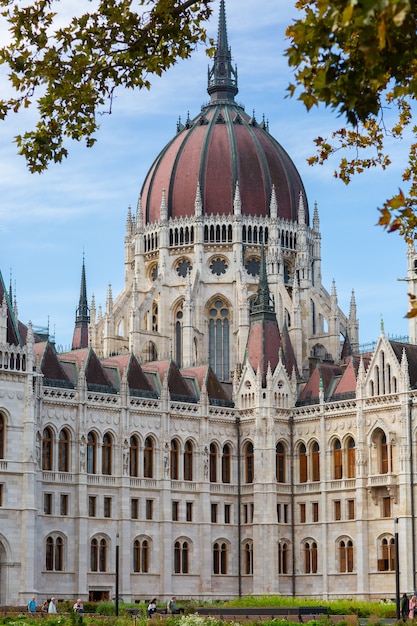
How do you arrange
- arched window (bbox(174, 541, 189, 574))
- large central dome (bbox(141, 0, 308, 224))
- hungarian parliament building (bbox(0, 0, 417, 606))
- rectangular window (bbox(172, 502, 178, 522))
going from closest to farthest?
hungarian parliament building (bbox(0, 0, 417, 606)) < arched window (bbox(174, 541, 189, 574)) < rectangular window (bbox(172, 502, 178, 522)) < large central dome (bbox(141, 0, 308, 224))

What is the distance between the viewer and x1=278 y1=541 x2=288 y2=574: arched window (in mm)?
76562

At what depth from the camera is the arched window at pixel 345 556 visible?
240ft

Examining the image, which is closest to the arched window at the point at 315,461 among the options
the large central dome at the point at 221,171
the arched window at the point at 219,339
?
the arched window at the point at 219,339

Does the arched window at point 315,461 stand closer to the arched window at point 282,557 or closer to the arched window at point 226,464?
the arched window at point 282,557

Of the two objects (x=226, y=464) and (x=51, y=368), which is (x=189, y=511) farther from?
(x=51, y=368)

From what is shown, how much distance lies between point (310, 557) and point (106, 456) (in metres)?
14.6

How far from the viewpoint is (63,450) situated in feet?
230

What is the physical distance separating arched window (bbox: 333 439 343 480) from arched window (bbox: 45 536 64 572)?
17454 millimetres

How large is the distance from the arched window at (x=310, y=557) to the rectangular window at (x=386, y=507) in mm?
6549

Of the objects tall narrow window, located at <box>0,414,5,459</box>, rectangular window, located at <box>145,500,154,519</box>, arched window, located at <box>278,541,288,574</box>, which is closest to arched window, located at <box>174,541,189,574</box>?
rectangular window, located at <box>145,500,154,519</box>

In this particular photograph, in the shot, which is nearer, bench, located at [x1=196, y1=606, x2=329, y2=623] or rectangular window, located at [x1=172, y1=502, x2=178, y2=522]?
bench, located at [x1=196, y1=606, x2=329, y2=623]

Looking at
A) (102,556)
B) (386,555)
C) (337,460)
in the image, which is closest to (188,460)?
(102,556)

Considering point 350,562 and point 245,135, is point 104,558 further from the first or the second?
point 245,135

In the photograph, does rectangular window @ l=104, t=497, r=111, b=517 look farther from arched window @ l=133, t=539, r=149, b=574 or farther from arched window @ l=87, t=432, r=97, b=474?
arched window @ l=133, t=539, r=149, b=574
